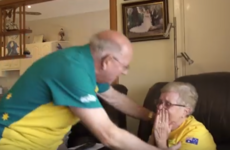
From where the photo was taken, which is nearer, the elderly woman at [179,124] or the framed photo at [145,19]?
the elderly woman at [179,124]

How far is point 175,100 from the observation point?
1.74 metres

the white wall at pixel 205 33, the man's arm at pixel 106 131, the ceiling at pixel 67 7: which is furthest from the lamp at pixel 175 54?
the ceiling at pixel 67 7

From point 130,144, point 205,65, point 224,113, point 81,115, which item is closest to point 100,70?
point 81,115

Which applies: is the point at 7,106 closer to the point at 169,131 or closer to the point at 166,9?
the point at 169,131

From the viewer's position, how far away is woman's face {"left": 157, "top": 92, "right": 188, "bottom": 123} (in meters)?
1.73

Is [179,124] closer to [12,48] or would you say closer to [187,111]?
[187,111]

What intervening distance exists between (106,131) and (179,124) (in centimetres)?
62

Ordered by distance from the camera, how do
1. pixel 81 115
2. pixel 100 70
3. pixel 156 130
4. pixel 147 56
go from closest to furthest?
pixel 81 115 → pixel 100 70 → pixel 156 130 → pixel 147 56

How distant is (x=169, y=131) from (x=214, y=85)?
21.3 inches

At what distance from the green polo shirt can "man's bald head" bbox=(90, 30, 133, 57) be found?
0.04m

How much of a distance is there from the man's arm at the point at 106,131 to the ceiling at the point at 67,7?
4749 mm

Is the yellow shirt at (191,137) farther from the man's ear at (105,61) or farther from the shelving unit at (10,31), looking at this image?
the shelving unit at (10,31)

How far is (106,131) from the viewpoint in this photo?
50.1 inches

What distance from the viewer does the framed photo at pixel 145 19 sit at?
2768 mm
